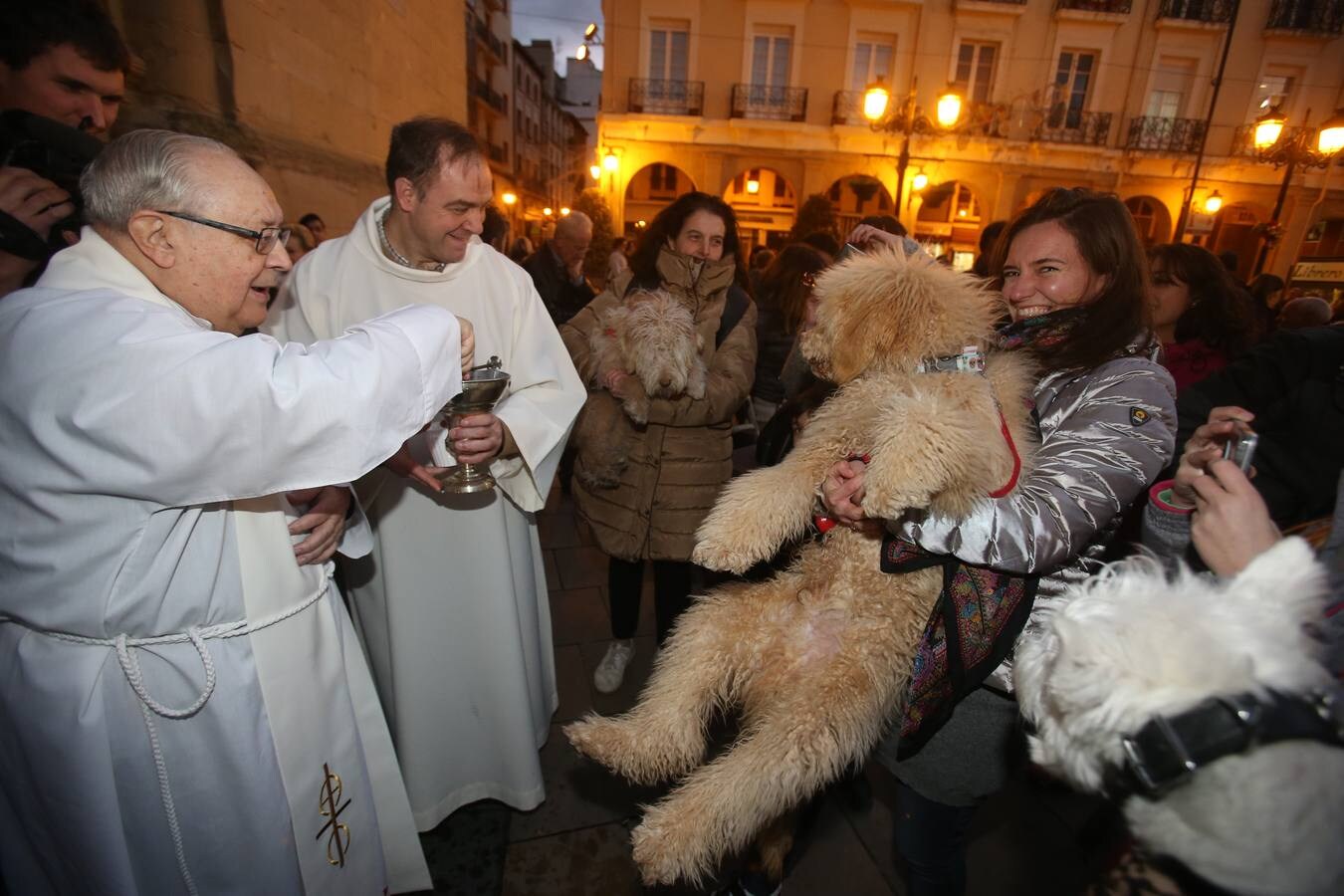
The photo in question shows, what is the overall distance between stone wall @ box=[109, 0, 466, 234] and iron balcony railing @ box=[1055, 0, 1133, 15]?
19478 mm

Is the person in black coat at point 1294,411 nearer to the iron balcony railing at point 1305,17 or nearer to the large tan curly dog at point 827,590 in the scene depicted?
the large tan curly dog at point 827,590

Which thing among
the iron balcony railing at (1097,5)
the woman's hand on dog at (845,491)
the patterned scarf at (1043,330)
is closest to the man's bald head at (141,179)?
the woman's hand on dog at (845,491)

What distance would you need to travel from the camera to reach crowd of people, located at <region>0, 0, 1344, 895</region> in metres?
1.16

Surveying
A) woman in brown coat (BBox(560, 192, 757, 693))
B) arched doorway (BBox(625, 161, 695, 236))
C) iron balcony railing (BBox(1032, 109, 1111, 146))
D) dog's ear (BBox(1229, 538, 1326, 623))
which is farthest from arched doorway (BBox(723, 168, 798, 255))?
dog's ear (BBox(1229, 538, 1326, 623))

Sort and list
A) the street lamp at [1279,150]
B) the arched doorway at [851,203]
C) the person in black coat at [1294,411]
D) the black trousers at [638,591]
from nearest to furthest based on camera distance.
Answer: the person in black coat at [1294,411]
the black trousers at [638,591]
the street lamp at [1279,150]
the arched doorway at [851,203]

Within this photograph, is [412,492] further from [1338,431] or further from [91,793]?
[1338,431]

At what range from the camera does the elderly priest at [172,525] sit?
112cm

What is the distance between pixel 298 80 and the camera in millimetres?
5605

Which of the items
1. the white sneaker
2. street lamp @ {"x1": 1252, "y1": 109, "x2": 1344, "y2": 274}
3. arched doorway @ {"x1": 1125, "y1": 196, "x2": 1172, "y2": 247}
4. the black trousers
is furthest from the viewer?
arched doorway @ {"x1": 1125, "y1": 196, "x2": 1172, "y2": 247}

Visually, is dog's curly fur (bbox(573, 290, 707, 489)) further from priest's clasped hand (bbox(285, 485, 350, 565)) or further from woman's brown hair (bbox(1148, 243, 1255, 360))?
woman's brown hair (bbox(1148, 243, 1255, 360))

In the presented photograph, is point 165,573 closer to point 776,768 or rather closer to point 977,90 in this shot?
point 776,768

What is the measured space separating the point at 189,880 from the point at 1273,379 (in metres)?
3.79

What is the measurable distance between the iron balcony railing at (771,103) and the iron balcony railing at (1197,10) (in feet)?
38.3

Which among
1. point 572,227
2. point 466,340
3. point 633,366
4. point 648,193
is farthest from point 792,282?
point 648,193
